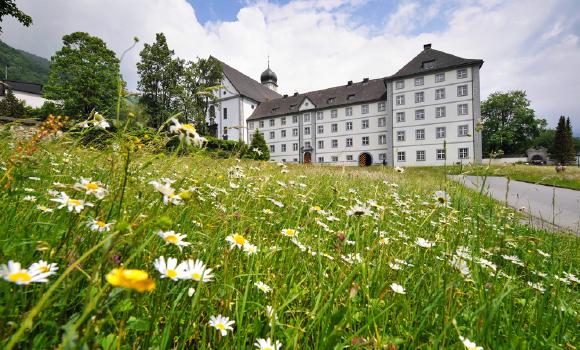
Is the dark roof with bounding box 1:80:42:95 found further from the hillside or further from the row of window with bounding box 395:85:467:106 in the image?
the row of window with bounding box 395:85:467:106

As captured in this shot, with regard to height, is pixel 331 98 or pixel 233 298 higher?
pixel 331 98

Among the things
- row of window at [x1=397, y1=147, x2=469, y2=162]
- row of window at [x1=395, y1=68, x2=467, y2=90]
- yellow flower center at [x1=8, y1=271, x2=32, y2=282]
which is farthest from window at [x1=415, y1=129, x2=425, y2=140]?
yellow flower center at [x1=8, y1=271, x2=32, y2=282]

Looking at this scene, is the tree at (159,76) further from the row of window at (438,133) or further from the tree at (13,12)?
the row of window at (438,133)

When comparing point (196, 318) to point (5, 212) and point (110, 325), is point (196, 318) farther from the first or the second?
point (5, 212)

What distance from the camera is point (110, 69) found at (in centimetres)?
2888

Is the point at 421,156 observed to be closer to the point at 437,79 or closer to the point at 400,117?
the point at 400,117

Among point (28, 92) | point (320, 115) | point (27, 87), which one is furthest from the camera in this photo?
point (27, 87)

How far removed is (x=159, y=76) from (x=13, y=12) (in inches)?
548

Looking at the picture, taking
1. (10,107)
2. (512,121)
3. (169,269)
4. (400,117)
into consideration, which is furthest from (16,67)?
(512,121)

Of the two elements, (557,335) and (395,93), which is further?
(395,93)

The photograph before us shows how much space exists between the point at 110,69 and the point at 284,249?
3485cm

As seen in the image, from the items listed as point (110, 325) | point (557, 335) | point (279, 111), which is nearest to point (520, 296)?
point (557, 335)

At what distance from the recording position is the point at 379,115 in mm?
35094

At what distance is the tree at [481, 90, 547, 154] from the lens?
45406 mm
